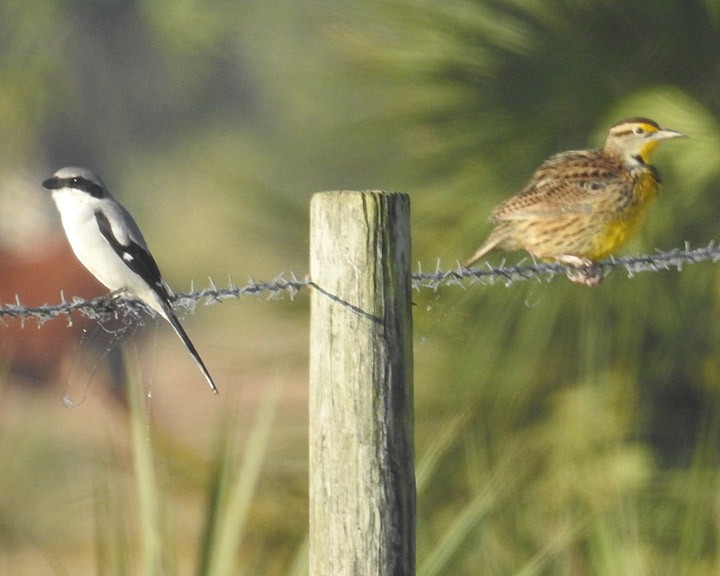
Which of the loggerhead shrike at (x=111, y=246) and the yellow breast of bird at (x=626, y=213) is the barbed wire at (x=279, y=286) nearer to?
the loggerhead shrike at (x=111, y=246)

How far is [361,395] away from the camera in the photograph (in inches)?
92.5

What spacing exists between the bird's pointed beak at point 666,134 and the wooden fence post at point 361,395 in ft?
7.69

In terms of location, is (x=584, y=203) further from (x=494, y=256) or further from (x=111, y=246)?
(x=111, y=246)

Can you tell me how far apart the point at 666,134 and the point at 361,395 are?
2.54 metres

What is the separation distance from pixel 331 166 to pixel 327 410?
2.60m

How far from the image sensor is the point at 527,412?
4.61 meters

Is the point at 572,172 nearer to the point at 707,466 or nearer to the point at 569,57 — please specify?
the point at 569,57

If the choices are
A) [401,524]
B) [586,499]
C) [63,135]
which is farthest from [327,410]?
[63,135]

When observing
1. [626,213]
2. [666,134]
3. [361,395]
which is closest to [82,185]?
[626,213]

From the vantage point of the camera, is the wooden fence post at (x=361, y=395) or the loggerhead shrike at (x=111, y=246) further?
the loggerhead shrike at (x=111, y=246)

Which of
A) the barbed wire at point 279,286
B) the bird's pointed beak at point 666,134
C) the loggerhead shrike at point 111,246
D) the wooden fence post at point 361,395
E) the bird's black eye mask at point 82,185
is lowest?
the wooden fence post at point 361,395

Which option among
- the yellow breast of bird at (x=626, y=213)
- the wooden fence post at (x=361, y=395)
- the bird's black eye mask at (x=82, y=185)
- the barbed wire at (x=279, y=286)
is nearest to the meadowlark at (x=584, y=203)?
the yellow breast of bird at (x=626, y=213)

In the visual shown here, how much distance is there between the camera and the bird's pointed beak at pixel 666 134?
4480 millimetres

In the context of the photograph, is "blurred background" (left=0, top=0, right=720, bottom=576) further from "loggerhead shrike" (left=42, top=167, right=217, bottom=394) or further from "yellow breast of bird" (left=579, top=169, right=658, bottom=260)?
"loggerhead shrike" (left=42, top=167, right=217, bottom=394)
